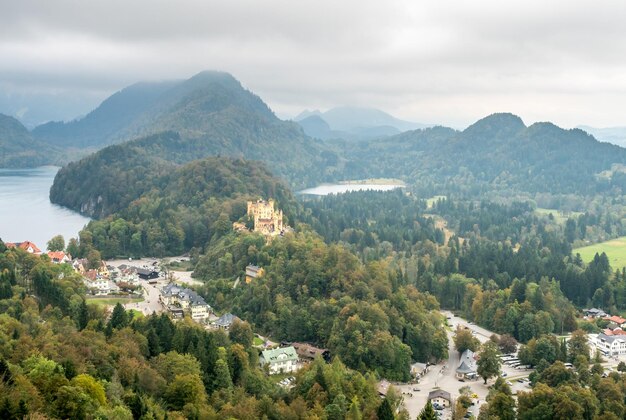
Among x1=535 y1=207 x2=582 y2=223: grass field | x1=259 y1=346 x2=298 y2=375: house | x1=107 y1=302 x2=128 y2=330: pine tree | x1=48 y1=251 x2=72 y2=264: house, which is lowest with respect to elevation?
x1=535 y1=207 x2=582 y2=223: grass field

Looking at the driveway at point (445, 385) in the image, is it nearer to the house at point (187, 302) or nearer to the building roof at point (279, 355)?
the building roof at point (279, 355)

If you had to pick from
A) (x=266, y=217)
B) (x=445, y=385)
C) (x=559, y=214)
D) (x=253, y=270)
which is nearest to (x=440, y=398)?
(x=445, y=385)

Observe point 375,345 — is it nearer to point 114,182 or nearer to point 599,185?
point 114,182

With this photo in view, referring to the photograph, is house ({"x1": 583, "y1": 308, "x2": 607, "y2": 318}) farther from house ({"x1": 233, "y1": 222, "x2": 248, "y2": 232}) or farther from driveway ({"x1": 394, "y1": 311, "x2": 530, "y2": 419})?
house ({"x1": 233, "y1": 222, "x2": 248, "y2": 232})

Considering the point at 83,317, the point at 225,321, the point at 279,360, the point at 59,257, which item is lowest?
the point at 279,360

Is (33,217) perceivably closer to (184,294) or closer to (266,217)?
(266,217)

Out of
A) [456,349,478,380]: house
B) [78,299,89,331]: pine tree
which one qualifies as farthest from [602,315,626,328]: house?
[78,299,89,331]: pine tree

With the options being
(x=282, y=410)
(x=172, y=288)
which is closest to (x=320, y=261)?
(x=172, y=288)
